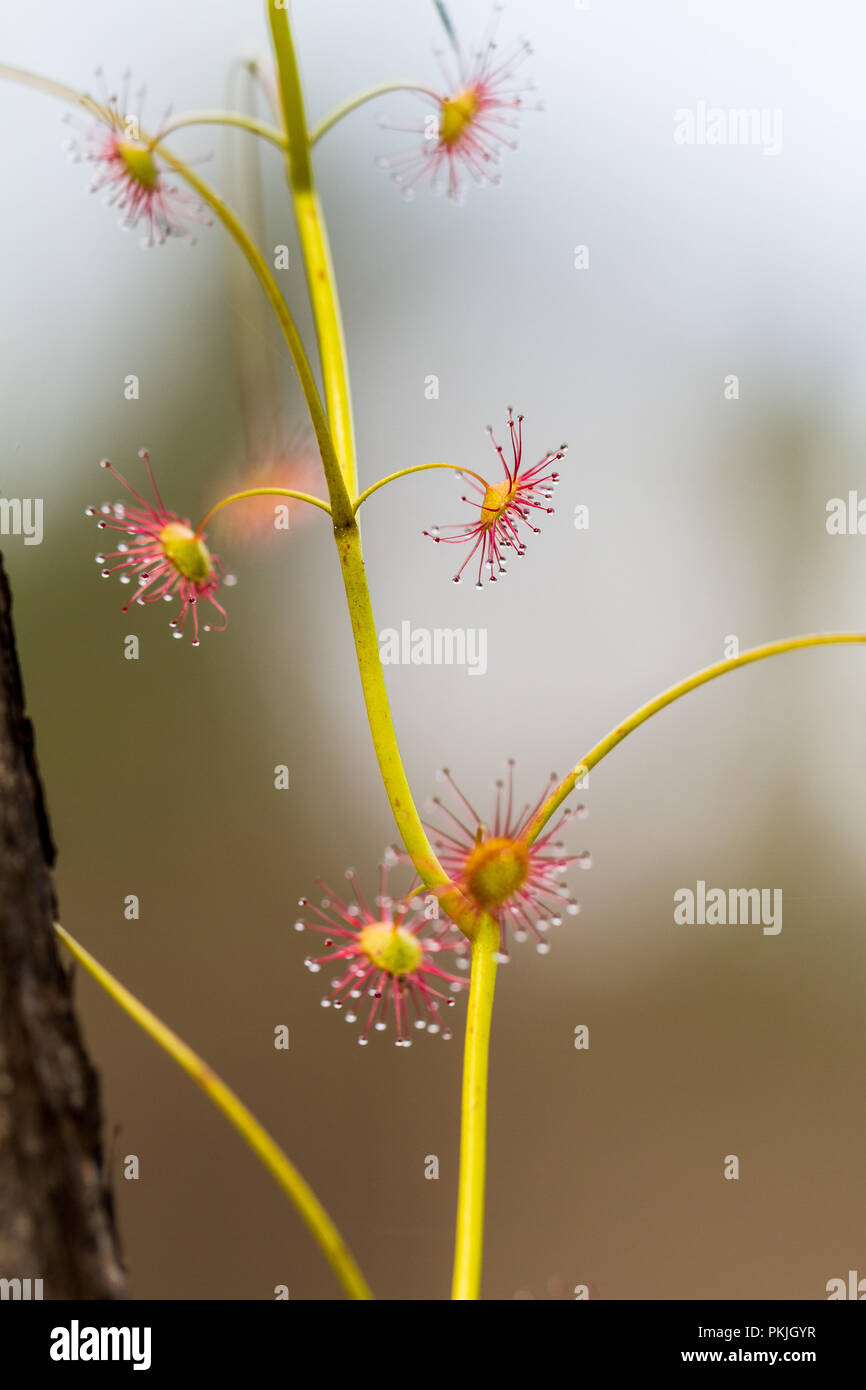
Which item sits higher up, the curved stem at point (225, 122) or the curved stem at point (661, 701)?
the curved stem at point (225, 122)

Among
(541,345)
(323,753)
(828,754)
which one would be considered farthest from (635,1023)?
(541,345)

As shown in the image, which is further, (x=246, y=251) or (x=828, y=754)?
(x=828, y=754)

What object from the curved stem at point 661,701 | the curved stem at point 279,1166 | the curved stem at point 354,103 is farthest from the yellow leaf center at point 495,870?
the curved stem at point 354,103

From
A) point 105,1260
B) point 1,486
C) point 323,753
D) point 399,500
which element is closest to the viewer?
point 105,1260

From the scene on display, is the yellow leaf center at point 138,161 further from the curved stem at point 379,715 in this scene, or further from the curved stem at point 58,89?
the curved stem at point 379,715

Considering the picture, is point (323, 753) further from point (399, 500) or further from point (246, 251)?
point (246, 251)

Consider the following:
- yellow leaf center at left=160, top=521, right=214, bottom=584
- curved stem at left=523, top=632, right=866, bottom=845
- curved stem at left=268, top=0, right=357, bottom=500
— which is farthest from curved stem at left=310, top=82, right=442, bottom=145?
curved stem at left=523, top=632, right=866, bottom=845

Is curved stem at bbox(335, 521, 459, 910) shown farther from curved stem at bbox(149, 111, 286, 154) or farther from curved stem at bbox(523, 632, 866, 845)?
curved stem at bbox(149, 111, 286, 154)
